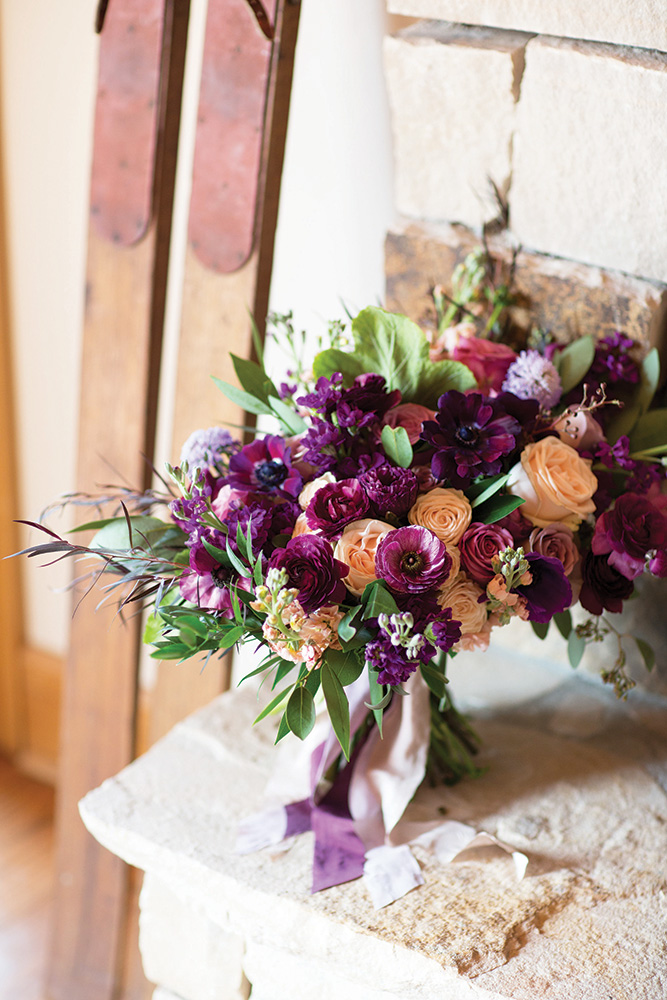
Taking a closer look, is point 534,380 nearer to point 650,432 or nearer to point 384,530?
point 650,432

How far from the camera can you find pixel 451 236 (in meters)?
1.24

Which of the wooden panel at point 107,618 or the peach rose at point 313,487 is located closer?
the peach rose at point 313,487

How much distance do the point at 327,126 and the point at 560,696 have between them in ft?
3.31

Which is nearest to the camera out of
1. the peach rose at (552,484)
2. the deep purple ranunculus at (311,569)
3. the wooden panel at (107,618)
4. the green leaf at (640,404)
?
the deep purple ranunculus at (311,569)

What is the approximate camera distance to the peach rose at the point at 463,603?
82 cm

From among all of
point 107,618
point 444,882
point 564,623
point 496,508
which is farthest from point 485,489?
point 107,618

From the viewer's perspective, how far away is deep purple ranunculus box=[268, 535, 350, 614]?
0.76 metres

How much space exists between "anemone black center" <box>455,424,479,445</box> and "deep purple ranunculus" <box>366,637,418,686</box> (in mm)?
209

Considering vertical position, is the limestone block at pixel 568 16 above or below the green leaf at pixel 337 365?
above

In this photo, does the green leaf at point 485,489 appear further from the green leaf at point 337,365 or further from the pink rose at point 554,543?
the green leaf at point 337,365

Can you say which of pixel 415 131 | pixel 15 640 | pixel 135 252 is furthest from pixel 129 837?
pixel 15 640

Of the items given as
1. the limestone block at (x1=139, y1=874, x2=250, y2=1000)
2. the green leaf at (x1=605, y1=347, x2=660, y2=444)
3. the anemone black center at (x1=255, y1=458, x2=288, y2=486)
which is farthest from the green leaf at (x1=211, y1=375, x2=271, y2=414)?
the limestone block at (x1=139, y1=874, x2=250, y2=1000)

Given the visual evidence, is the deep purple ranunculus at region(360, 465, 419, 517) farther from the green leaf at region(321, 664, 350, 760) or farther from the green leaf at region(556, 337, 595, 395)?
the green leaf at region(556, 337, 595, 395)

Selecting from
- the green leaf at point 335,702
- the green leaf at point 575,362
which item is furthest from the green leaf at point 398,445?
the green leaf at point 575,362
